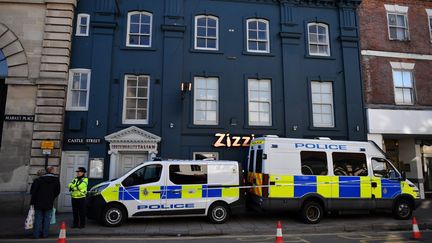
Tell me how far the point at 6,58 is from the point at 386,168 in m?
15.5

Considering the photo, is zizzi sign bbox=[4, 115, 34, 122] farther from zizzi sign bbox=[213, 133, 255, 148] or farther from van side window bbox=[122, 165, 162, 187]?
zizzi sign bbox=[213, 133, 255, 148]

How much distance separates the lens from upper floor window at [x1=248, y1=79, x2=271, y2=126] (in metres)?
15.2

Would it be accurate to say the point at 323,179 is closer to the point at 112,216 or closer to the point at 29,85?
the point at 112,216

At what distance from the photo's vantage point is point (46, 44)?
45.1 ft

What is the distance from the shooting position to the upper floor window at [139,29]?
15008mm

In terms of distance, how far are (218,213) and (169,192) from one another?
5.80 feet

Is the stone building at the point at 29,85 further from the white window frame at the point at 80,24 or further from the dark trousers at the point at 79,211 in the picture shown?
the dark trousers at the point at 79,211

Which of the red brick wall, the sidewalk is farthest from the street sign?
the red brick wall

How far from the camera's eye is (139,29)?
15.1 meters

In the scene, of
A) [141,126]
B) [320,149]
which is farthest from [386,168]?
[141,126]

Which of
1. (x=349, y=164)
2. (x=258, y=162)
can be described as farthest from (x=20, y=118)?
(x=349, y=164)

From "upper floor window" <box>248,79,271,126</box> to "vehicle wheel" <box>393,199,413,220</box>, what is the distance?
19.7ft

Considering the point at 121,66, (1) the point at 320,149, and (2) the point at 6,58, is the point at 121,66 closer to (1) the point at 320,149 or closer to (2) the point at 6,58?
(2) the point at 6,58

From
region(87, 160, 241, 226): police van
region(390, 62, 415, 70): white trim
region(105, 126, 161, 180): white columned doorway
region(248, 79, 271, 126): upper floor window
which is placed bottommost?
region(87, 160, 241, 226): police van
